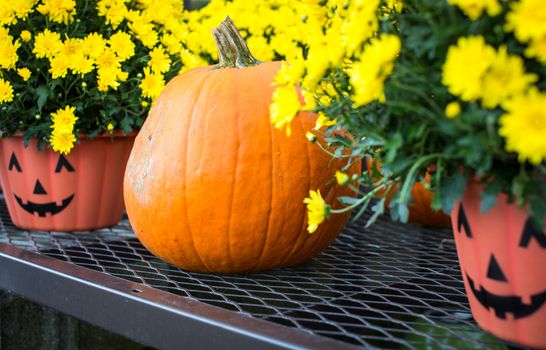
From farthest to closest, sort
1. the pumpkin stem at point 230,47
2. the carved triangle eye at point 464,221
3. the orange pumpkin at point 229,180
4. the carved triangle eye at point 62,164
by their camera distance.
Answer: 1. the carved triangle eye at point 62,164
2. the pumpkin stem at point 230,47
3. the orange pumpkin at point 229,180
4. the carved triangle eye at point 464,221

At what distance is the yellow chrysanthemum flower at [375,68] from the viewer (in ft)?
2.46

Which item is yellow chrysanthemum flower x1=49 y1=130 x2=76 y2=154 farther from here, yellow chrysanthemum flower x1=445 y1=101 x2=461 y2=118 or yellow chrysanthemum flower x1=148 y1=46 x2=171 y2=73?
yellow chrysanthemum flower x1=445 y1=101 x2=461 y2=118

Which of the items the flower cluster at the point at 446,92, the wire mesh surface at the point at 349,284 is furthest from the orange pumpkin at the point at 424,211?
the flower cluster at the point at 446,92

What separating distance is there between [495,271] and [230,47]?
27.9 inches

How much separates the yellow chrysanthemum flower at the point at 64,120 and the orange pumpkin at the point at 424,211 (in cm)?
65

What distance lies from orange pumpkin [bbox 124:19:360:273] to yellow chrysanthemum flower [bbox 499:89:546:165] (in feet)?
1.86

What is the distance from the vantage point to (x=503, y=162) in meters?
0.80

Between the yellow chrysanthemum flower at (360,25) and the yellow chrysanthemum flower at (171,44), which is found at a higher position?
the yellow chrysanthemum flower at (171,44)

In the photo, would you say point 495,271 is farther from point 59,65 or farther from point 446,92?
point 59,65

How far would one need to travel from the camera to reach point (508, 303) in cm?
87

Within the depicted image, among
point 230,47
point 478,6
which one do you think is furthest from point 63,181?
point 478,6

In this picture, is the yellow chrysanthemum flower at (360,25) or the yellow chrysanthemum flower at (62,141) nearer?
the yellow chrysanthemum flower at (360,25)

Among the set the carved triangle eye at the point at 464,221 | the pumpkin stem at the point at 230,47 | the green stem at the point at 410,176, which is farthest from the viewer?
the pumpkin stem at the point at 230,47

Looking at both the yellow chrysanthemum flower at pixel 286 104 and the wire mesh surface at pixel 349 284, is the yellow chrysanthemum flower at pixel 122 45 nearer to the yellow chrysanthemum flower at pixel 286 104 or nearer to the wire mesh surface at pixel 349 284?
the wire mesh surface at pixel 349 284
